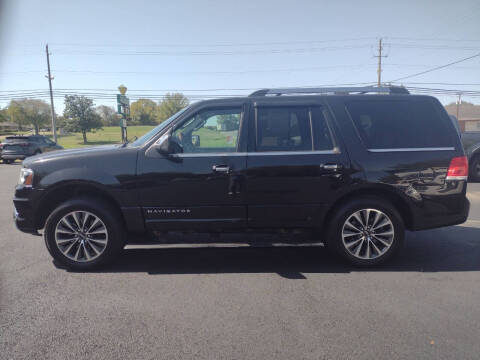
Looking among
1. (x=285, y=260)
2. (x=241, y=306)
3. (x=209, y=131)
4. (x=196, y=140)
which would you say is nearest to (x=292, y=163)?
(x=209, y=131)

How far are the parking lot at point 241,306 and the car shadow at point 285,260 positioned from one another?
0.6 inches

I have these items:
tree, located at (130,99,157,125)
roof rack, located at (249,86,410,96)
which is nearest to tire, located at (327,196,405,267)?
roof rack, located at (249,86,410,96)

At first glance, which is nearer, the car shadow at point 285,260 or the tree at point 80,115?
the car shadow at point 285,260

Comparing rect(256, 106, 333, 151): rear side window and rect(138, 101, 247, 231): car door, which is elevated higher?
rect(256, 106, 333, 151): rear side window

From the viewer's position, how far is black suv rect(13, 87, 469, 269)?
148 inches

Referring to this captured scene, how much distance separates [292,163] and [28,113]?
98.1 meters

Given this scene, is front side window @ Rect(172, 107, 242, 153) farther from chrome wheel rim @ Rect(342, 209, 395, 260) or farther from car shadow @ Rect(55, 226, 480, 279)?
chrome wheel rim @ Rect(342, 209, 395, 260)

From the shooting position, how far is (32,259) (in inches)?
168

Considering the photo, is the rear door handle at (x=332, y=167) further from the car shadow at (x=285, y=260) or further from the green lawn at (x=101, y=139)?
the green lawn at (x=101, y=139)

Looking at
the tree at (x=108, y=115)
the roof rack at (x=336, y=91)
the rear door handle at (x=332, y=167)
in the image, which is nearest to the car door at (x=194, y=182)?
the roof rack at (x=336, y=91)

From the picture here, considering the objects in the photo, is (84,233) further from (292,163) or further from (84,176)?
(292,163)

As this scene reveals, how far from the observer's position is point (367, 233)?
3924 millimetres

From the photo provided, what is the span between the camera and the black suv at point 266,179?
377cm

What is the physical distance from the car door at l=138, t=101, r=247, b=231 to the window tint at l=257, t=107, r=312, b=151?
23cm
